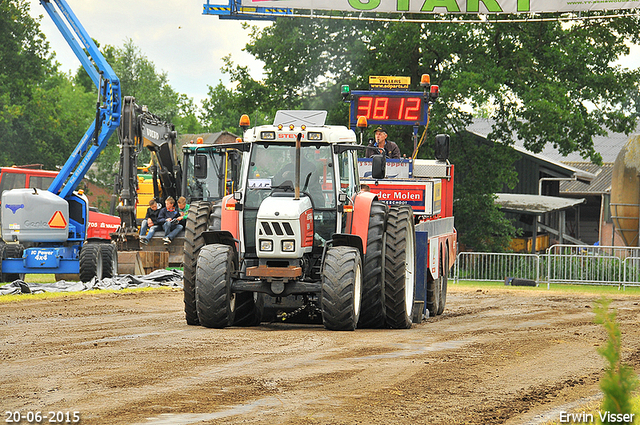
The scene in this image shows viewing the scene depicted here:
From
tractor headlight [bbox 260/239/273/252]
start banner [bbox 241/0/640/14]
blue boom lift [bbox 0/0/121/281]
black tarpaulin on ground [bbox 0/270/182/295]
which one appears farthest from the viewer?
start banner [bbox 241/0/640/14]

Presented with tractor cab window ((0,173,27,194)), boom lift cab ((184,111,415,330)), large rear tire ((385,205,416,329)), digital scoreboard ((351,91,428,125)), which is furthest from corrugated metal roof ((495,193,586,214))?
boom lift cab ((184,111,415,330))

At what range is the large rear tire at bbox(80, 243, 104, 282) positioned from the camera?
64.5ft

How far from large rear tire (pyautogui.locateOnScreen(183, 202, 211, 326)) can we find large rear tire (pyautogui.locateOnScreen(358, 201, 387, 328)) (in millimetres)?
2207

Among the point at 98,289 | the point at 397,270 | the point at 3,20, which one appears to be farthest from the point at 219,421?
the point at 3,20

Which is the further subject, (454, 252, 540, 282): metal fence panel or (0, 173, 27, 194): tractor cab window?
(454, 252, 540, 282): metal fence panel

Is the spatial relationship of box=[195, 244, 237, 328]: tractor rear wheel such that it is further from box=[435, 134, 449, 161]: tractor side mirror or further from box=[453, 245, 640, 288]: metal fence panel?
box=[453, 245, 640, 288]: metal fence panel

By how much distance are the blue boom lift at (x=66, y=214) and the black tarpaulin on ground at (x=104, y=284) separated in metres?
0.47

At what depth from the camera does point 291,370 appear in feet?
26.0

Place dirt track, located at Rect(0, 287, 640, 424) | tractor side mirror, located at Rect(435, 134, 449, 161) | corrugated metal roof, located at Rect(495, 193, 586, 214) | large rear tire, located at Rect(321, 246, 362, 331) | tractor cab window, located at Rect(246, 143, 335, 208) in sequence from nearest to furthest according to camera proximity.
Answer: dirt track, located at Rect(0, 287, 640, 424) → large rear tire, located at Rect(321, 246, 362, 331) → tractor cab window, located at Rect(246, 143, 335, 208) → tractor side mirror, located at Rect(435, 134, 449, 161) → corrugated metal roof, located at Rect(495, 193, 586, 214)

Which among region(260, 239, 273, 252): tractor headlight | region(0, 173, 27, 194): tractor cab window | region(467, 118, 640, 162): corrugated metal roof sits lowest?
region(260, 239, 273, 252): tractor headlight

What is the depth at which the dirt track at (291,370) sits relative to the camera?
623 cm

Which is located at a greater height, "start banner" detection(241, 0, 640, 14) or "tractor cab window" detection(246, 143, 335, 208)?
"start banner" detection(241, 0, 640, 14)

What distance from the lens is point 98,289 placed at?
18.7 metres

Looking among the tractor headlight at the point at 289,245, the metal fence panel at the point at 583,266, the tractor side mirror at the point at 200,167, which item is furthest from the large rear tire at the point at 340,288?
the metal fence panel at the point at 583,266
